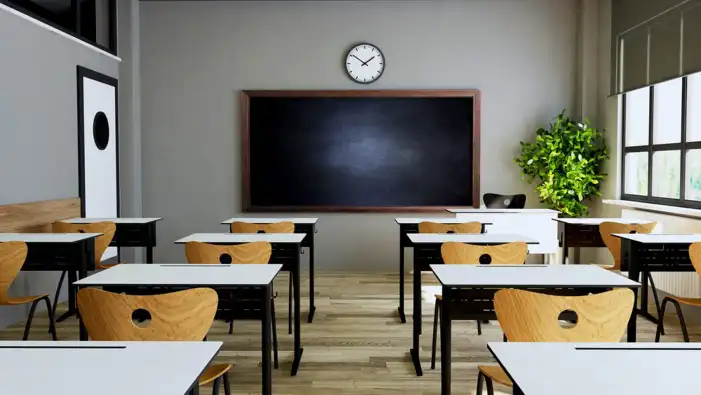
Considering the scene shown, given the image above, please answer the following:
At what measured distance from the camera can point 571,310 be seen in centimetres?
207

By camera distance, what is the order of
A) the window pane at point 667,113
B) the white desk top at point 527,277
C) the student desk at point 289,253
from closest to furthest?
1. the white desk top at point 527,277
2. the student desk at point 289,253
3. the window pane at point 667,113

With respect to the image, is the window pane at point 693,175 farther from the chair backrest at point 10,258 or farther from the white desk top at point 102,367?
the chair backrest at point 10,258

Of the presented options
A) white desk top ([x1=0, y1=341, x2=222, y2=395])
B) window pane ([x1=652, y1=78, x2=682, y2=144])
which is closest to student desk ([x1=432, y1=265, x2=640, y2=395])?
white desk top ([x1=0, y1=341, x2=222, y2=395])

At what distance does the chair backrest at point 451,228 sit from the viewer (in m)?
4.83

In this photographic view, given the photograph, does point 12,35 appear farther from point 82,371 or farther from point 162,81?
point 82,371

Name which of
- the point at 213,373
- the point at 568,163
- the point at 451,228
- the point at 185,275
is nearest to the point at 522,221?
the point at 568,163

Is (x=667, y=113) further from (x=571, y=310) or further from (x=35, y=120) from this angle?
(x=35, y=120)

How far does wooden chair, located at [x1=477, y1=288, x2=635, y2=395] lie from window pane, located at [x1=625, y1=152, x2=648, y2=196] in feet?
15.3

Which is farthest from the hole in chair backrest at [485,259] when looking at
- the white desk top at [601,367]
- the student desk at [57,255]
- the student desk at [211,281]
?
the student desk at [57,255]

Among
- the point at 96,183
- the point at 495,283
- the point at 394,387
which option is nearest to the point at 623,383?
the point at 495,283

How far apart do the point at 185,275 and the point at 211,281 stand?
0.74 feet

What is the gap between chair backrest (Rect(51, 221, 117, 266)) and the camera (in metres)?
4.70

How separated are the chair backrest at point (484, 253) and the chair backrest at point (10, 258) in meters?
2.49

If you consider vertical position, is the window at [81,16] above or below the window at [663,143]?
above
